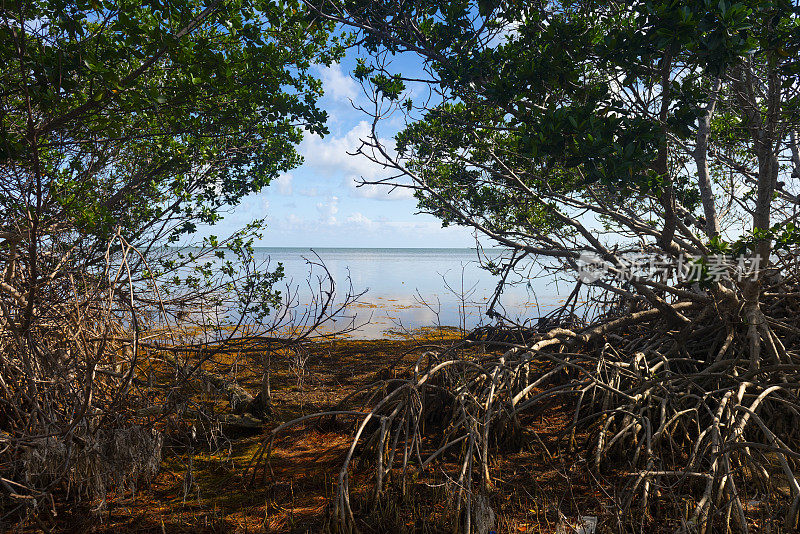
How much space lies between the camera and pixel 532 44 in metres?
4.35

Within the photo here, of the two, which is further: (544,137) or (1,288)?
(544,137)

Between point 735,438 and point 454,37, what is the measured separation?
3.94 meters

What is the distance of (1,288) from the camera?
309 centimetres

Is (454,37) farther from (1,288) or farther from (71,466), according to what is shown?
(71,466)

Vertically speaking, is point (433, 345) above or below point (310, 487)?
above

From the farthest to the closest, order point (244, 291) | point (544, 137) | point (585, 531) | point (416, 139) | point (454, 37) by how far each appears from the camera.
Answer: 1. point (244, 291)
2. point (416, 139)
3. point (454, 37)
4. point (544, 137)
5. point (585, 531)

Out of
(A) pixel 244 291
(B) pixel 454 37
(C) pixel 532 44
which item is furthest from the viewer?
(A) pixel 244 291

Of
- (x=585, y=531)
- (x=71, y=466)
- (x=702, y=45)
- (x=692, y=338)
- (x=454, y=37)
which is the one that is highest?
(x=454, y=37)

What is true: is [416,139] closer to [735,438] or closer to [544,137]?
[544,137]

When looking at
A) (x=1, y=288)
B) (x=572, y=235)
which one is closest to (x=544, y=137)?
(x=1, y=288)

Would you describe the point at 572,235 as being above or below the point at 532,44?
below

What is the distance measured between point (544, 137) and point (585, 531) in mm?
2557

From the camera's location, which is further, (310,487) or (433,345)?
(433,345)

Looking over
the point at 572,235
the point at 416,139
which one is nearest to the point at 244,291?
the point at 416,139
